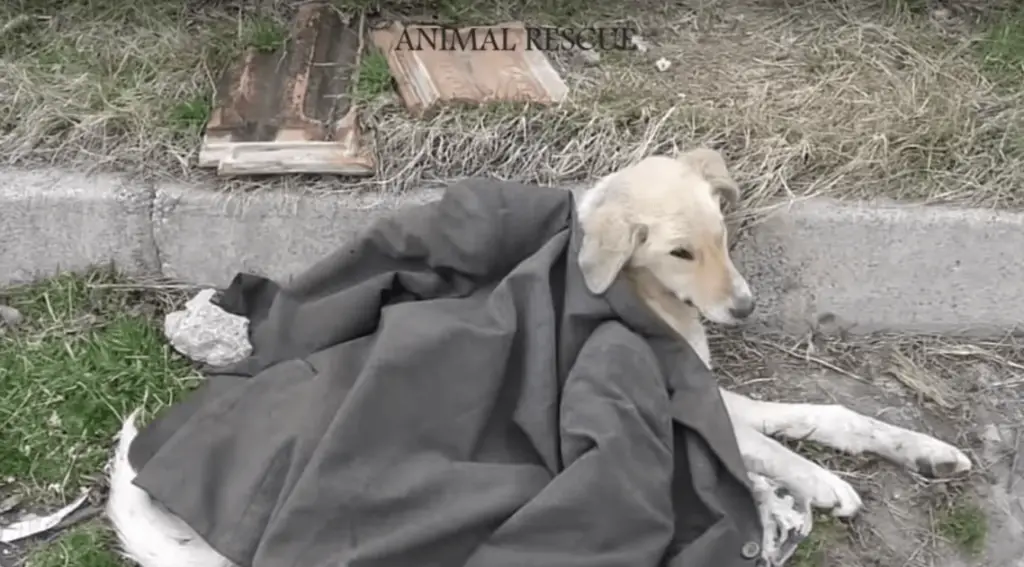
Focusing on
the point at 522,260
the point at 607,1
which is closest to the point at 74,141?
the point at 522,260

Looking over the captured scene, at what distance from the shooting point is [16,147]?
3635mm

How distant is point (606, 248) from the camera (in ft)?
9.45

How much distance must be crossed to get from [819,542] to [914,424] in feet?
1.85

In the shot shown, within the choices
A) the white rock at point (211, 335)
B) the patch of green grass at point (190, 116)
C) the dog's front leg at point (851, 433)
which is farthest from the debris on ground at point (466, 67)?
the dog's front leg at point (851, 433)

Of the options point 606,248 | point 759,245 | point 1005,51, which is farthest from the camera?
point 1005,51

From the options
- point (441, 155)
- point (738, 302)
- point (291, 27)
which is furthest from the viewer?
point (291, 27)

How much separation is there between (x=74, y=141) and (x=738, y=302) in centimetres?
209

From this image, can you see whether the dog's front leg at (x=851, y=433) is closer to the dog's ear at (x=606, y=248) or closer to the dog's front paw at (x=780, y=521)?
the dog's front paw at (x=780, y=521)

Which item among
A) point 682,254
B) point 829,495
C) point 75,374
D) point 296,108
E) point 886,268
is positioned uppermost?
point 296,108

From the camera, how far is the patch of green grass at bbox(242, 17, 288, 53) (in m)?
3.89

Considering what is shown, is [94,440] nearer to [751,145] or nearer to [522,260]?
[522,260]

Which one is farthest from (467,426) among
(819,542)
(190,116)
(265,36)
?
(265,36)

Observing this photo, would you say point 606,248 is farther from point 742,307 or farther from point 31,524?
point 31,524
